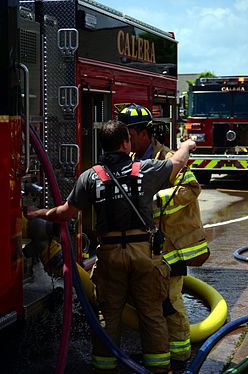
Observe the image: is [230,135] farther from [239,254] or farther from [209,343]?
[209,343]

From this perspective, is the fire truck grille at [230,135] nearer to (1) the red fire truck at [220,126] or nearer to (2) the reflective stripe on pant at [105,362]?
(1) the red fire truck at [220,126]

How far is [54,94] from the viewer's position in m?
5.50

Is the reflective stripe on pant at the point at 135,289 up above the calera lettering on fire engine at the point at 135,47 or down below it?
below

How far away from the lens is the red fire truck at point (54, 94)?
3.77m

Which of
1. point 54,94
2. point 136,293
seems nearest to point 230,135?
point 54,94


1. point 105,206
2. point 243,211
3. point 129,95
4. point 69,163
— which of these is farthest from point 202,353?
point 243,211

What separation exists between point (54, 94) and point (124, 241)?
1.98m

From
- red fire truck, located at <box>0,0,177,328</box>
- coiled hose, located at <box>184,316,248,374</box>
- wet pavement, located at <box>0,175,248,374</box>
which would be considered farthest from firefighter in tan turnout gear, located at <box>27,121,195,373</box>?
wet pavement, located at <box>0,175,248,374</box>

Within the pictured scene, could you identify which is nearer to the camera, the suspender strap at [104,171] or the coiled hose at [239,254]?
the suspender strap at [104,171]

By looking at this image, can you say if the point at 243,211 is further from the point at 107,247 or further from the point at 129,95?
the point at 107,247

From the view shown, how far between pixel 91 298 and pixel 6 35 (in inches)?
89.1

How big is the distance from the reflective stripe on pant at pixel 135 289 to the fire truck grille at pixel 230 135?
10848 mm

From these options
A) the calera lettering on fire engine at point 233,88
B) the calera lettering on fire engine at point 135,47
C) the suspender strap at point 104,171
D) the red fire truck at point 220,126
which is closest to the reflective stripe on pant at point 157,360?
the suspender strap at point 104,171

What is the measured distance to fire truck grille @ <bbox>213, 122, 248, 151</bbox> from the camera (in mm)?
14602
